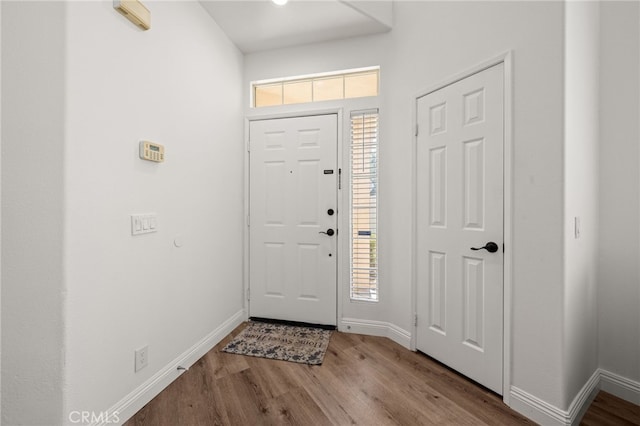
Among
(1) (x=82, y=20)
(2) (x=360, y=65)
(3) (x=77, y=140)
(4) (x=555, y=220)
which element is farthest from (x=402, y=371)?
(1) (x=82, y=20)

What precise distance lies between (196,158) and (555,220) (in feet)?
7.74

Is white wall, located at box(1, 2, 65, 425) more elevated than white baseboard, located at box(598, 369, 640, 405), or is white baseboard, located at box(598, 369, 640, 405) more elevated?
white wall, located at box(1, 2, 65, 425)

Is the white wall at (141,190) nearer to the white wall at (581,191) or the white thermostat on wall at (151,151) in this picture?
the white thermostat on wall at (151,151)

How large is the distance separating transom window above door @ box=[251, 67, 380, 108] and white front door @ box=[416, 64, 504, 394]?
26.6 inches

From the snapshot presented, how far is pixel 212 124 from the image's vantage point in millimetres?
2463

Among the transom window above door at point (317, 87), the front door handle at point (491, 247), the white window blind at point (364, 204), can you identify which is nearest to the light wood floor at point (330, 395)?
the white window blind at point (364, 204)

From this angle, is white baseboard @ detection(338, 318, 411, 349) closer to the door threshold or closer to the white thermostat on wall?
the door threshold

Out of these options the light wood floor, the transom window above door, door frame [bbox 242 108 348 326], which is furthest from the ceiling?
the light wood floor

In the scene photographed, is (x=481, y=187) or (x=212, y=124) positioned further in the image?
(x=212, y=124)

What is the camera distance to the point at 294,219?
285 centimetres

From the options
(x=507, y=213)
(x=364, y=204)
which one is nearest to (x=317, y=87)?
(x=364, y=204)

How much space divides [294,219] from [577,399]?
Answer: 2.30m

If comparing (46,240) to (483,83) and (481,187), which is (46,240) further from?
(483,83)

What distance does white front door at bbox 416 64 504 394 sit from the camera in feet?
5.91
